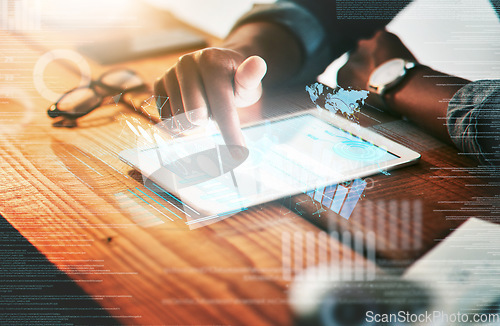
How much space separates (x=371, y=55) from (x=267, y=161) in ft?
0.81

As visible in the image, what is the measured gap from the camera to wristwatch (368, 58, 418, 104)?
21.6 inches

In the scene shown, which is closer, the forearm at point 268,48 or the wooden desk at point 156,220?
the wooden desk at point 156,220

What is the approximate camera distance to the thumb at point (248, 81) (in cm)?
54

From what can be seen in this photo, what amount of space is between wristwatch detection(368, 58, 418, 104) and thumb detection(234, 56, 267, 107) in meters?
0.18

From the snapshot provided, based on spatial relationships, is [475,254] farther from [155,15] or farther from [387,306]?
[155,15]

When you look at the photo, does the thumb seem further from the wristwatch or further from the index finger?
the wristwatch

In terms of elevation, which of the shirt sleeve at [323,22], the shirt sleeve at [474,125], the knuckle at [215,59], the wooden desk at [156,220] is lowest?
the wooden desk at [156,220]

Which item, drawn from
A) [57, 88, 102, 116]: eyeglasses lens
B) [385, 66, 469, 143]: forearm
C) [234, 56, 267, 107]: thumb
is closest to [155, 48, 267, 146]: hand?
[234, 56, 267, 107]: thumb

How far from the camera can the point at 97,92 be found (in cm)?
54

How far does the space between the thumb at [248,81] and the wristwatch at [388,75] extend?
0.18 m

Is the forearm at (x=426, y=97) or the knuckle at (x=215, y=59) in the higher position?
the knuckle at (x=215, y=59)

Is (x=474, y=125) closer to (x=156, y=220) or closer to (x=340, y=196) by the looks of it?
(x=340, y=196)

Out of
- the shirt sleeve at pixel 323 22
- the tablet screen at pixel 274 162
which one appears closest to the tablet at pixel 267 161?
the tablet screen at pixel 274 162

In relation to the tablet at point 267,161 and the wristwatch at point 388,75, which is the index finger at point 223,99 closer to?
the tablet at point 267,161
